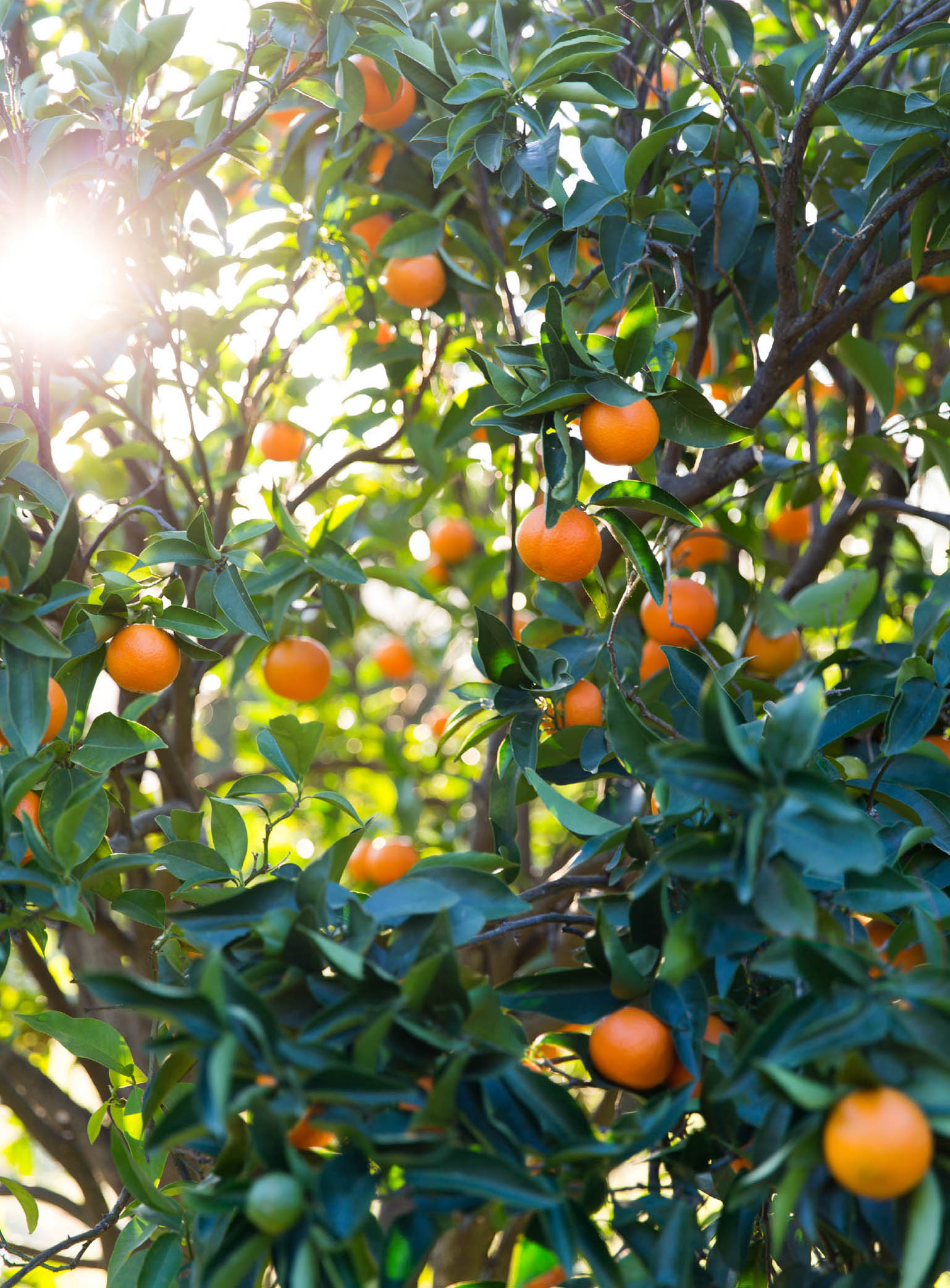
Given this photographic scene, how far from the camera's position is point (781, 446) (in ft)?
7.02

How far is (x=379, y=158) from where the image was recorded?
5.77 ft

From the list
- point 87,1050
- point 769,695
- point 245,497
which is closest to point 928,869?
point 769,695

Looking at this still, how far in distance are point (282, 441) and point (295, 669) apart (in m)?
0.70

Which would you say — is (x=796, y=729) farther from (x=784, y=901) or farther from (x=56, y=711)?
(x=56, y=711)

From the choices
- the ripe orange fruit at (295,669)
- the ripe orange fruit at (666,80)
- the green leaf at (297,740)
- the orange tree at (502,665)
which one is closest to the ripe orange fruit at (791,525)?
the orange tree at (502,665)

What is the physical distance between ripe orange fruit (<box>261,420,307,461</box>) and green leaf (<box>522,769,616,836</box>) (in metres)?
1.28

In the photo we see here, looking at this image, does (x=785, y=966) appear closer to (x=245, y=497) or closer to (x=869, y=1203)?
(x=869, y=1203)

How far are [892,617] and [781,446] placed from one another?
0.43m

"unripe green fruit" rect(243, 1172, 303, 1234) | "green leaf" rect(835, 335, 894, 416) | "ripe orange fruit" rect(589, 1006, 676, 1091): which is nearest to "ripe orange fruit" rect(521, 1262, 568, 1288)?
"ripe orange fruit" rect(589, 1006, 676, 1091)

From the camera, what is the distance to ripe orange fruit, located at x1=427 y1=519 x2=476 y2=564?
2.47 meters

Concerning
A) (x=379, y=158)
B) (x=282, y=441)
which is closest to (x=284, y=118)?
(x=379, y=158)

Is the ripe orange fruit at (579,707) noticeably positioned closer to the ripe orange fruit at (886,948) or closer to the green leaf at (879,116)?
the ripe orange fruit at (886,948)

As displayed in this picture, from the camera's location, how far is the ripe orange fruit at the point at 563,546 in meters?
0.96

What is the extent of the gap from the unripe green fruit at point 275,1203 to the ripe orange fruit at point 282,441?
5.18ft
